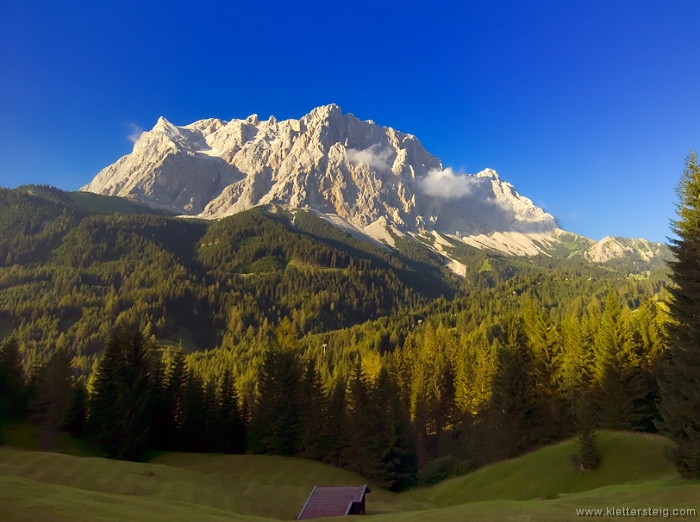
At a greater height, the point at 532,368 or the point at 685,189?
the point at 685,189

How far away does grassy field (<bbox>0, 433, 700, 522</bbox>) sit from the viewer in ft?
69.7

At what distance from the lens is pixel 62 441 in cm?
6494

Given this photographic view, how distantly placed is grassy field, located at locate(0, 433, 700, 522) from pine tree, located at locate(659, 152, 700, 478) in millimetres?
2436

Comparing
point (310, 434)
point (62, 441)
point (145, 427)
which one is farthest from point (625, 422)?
point (62, 441)

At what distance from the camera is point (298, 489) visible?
48031 millimetres

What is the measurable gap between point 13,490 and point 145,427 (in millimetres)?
49251

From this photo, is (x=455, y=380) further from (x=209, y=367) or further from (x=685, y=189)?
(x=209, y=367)

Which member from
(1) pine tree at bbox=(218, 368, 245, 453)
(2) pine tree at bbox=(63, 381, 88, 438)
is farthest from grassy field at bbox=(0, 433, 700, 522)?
(2) pine tree at bbox=(63, 381, 88, 438)

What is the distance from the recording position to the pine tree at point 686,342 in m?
28.5

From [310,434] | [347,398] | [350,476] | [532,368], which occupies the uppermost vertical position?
[532,368]

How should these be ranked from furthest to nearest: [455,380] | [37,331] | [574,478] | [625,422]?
[37,331]
[455,380]
[625,422]
[574,478]

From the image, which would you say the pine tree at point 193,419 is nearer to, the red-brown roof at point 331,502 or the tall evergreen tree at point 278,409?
the tall evergreen tree at point 278,409

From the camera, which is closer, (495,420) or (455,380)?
(495,420)

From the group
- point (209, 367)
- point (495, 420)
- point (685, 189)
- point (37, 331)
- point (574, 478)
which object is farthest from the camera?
point (37, 331)
